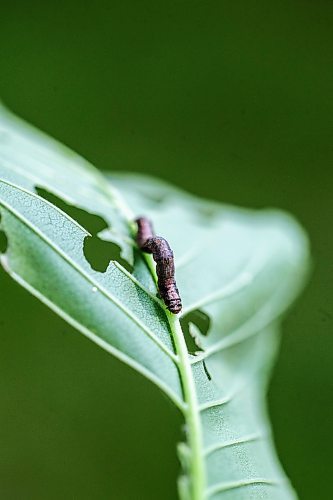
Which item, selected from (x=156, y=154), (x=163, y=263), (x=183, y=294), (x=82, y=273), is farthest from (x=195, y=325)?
(x=156, y=154)

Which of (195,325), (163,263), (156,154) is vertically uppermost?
(163,263)

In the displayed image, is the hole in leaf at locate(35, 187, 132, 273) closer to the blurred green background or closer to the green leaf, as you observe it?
the green leaf

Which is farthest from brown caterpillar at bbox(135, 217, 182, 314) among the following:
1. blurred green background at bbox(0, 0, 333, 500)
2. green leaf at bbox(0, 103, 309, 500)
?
blurred green background at bbox(0, 0, 333, 500)

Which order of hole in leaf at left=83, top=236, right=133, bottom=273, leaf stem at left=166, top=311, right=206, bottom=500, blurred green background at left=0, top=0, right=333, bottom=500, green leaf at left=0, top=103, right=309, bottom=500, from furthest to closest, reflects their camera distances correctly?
blurred green background at left=0, top=0, right=333, bottom=500, hole in leaf at left=83, top=236, right=133, bottom=273, green leaf at left=0, top=103, right=309, bottom=500, leaf stem at left=166, top=311, right=206, bottom=500

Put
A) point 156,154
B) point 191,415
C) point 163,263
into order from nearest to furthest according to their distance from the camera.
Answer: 1. point 191,415
2. point 163,263
3. point 156,154

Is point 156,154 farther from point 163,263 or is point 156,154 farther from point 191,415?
point 191,415

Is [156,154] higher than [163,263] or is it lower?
lower

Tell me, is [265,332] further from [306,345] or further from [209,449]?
[306,345]

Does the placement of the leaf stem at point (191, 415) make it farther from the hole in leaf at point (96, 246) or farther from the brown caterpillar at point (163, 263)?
the hole in leaf at point (96, 246)
